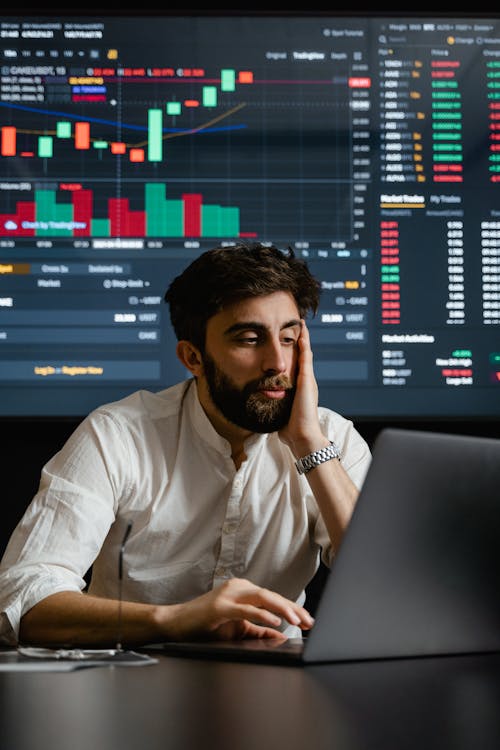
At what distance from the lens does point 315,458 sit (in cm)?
172

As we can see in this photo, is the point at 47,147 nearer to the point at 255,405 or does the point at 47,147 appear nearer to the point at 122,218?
the point at 122,218

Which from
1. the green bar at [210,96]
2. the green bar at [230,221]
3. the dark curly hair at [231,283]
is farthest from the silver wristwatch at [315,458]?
the green bar at [210,96]

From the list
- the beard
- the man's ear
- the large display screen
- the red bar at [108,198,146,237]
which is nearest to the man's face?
the beard

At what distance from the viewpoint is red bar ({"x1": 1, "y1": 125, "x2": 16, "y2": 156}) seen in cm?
251

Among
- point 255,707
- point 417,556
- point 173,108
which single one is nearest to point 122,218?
point 173,108

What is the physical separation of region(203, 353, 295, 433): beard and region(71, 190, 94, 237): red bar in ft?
2.76

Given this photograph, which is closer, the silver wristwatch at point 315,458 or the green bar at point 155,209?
the silver wristwatch at point 315,458

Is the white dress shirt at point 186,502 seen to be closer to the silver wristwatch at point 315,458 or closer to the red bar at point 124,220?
the silver wristwatch at point 315,458

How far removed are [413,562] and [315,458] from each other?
32.0 inches

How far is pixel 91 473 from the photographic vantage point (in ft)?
5.58

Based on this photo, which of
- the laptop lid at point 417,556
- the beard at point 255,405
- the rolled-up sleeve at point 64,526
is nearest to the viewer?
the laptop lid at point 417,556

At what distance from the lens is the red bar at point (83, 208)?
2.49m

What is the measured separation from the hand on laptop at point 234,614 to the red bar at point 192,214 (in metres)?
1.47

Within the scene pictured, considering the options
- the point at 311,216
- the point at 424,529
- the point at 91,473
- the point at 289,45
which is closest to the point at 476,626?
the point at 424,529
